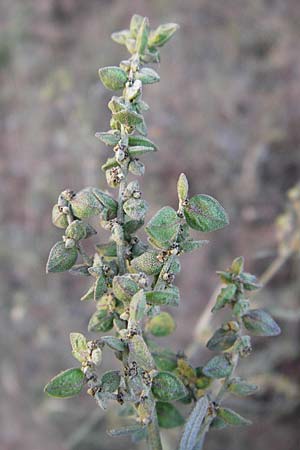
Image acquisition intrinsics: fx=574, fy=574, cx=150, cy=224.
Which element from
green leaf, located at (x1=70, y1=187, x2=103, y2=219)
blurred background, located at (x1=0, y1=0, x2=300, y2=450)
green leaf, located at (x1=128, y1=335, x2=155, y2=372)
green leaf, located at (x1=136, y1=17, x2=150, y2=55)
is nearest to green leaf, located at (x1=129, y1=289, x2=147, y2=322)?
green leaf, located at (x1=128, y1=335, x2=155, y2=372)

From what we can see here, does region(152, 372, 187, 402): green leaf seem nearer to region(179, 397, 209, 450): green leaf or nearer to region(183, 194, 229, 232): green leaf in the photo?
region(179, 397, 209, 450): green leaf

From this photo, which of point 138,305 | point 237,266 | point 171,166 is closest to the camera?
point 138,305

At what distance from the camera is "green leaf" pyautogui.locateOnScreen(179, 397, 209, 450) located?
31.2 inches

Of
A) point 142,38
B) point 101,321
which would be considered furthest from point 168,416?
point 142,38

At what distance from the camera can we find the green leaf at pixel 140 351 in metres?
0.70

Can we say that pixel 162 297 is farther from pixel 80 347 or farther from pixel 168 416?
pixel 168 416

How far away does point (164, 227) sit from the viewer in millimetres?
723

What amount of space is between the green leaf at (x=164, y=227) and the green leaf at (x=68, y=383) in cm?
20

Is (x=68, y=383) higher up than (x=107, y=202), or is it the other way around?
(x=107, y=202)

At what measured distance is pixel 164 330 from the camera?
985 millimetres

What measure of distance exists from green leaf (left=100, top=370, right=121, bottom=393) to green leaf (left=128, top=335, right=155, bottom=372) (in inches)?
1.7

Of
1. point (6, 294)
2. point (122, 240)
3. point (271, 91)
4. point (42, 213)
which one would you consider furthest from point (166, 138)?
point (122, 240)

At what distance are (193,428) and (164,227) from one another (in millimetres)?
292

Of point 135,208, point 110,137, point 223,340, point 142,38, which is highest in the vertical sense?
point 142,38
